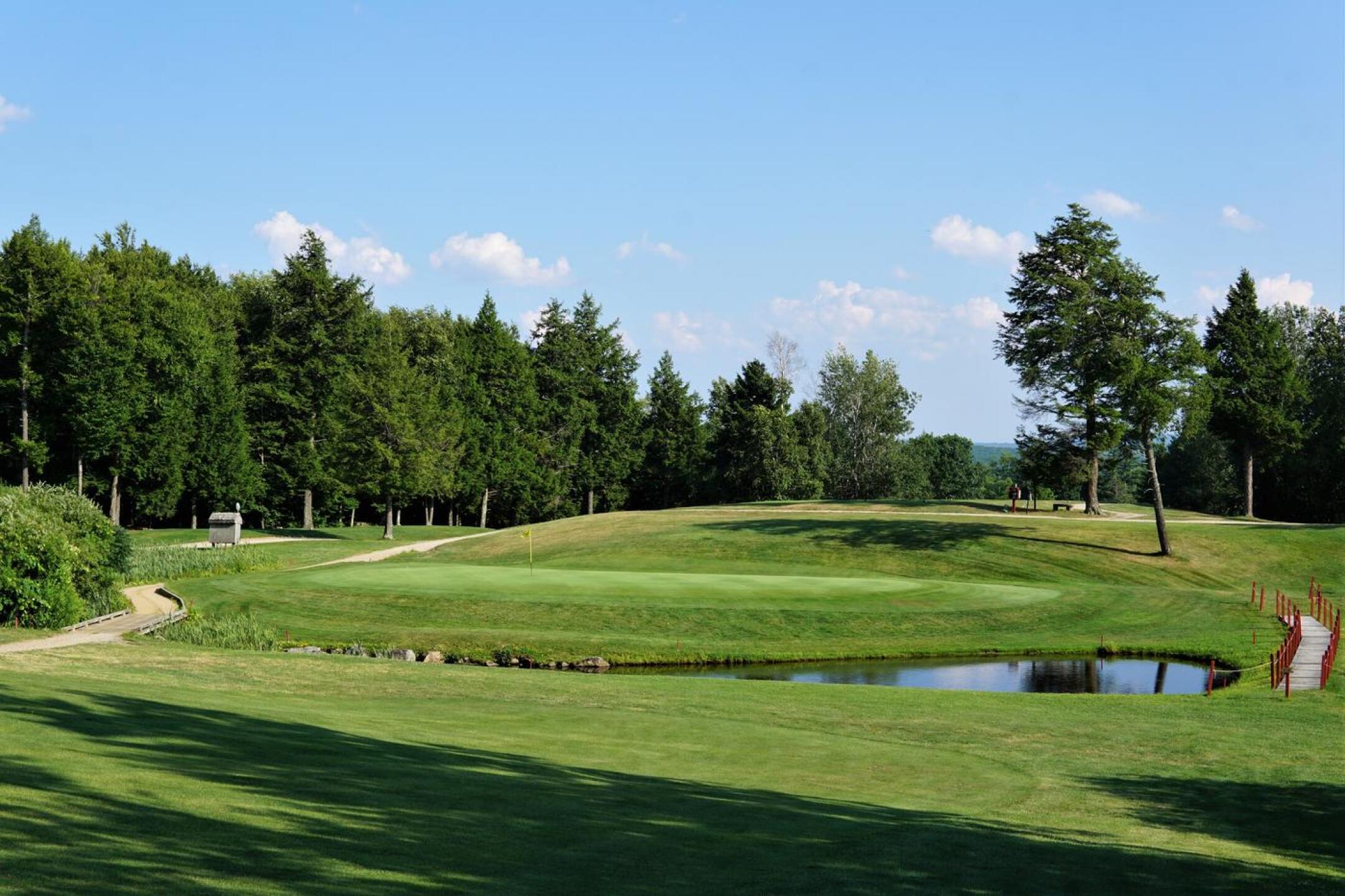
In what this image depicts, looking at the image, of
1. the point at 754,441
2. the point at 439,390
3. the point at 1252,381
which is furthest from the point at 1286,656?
the point at 439,390

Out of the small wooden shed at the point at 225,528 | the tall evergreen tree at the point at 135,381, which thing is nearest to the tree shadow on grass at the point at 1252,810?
the small wooden shed at the point at 225,528

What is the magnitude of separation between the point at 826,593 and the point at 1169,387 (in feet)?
71.0

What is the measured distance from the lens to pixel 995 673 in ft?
102

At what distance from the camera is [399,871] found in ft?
26.4

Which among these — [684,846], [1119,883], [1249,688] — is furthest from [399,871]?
[1249,688]

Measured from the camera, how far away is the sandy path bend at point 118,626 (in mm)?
24812

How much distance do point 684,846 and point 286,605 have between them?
97.6 feet

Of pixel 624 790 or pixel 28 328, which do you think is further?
pixel 28 328

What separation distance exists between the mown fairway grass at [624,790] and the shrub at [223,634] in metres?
8.44

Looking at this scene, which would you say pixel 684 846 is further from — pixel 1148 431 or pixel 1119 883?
pixel 1148 431

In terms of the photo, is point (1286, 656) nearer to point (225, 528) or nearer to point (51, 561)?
point (51, 561)

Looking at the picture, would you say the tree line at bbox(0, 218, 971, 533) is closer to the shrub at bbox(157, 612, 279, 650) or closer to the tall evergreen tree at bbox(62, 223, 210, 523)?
the tall evergreen tree at bbox(62, 223, 210, 523)

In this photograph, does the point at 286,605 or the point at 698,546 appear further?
the point at 698,546

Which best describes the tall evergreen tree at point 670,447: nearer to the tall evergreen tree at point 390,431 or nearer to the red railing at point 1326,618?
the tall evergreen tree at point 390,431
